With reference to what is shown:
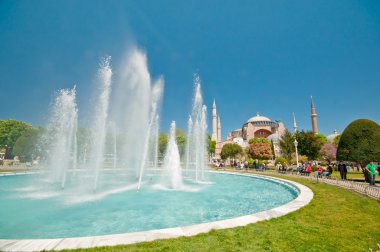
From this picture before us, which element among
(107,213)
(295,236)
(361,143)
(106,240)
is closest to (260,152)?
(361,143)

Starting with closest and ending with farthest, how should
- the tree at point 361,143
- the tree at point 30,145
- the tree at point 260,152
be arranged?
1. the tree at point 361,143
2. the tree at point 260,152
3. the tree at point 30,145

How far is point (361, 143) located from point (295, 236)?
15.2m

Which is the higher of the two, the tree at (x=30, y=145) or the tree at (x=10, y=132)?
the tree at (x=10, y=132)

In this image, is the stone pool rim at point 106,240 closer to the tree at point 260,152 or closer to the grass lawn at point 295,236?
the grass lawn at point 295,236

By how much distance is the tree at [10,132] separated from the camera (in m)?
49.5

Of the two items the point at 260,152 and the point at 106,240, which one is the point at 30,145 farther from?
the point at 106,240

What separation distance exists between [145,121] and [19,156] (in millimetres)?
43532

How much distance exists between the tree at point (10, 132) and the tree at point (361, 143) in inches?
2447

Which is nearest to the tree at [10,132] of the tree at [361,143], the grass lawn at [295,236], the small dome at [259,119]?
the grass lawn at [295,236]

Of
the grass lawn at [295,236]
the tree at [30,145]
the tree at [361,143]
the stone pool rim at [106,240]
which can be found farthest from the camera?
the tree at [30,145]

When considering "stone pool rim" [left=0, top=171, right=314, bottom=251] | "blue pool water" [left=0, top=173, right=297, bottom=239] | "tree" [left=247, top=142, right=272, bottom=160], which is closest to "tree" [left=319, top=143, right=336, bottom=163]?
"tree" [left=247, top=142, right=272, bottom=160]

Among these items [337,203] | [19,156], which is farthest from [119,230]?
[19,156]

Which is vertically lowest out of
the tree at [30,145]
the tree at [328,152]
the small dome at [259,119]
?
the tree at [328,152]

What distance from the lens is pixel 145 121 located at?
18.0 meters
